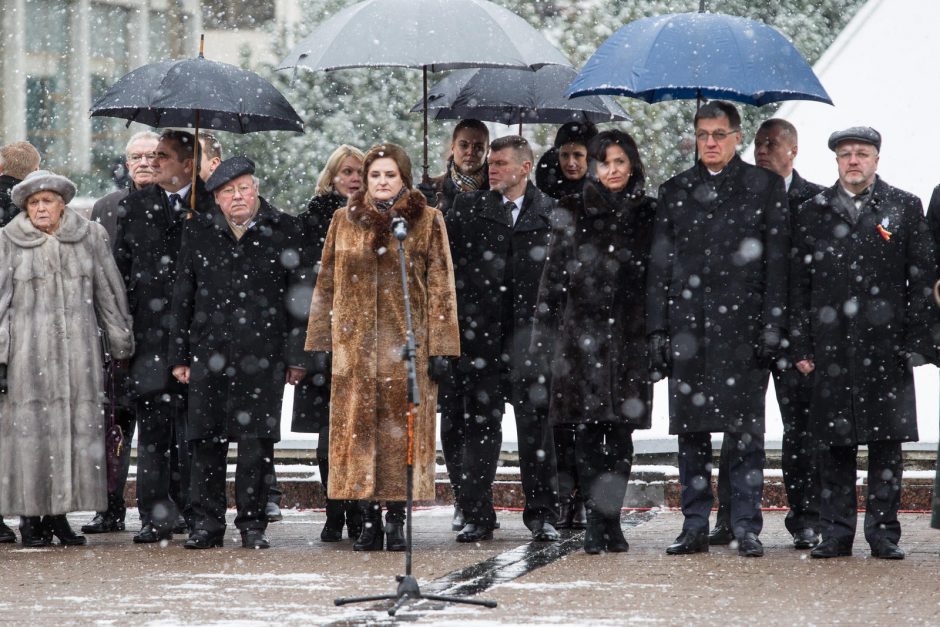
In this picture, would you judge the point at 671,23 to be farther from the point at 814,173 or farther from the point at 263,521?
the point at 814,173

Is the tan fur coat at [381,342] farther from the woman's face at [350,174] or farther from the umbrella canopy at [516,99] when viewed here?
the umbrella canopy at [516,99]

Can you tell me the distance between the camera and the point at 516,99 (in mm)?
11398

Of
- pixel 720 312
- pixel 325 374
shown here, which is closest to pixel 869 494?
pixel 720 312

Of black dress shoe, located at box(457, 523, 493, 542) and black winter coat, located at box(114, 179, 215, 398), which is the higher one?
black winter coat, located at box(114, 179, 215, 398)

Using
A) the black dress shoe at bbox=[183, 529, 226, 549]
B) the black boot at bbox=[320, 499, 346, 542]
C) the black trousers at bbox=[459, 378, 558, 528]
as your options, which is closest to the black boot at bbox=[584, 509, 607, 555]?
the black trousers at bbox=[459, 378, 558, 528]

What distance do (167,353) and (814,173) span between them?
6.27 meters

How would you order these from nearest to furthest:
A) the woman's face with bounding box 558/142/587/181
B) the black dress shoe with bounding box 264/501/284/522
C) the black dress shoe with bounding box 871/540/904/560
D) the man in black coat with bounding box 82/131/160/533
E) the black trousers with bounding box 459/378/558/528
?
1. the black dress shoe with bounding box 871/540/904/560
2. the black trousers with bounding box 459/378/558/528
3. the man in black coat with bounding box 82/131/160/533
4. the woman's face with bounding box 558/142/587/181
5. the black dress shoe with bounding box 264/501/284/522

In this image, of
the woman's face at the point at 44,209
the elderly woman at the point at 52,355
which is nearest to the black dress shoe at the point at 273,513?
the elderly woman at the point at 52,355

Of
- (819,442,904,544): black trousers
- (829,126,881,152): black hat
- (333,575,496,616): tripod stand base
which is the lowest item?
(333,575,496,616): tripod stand base

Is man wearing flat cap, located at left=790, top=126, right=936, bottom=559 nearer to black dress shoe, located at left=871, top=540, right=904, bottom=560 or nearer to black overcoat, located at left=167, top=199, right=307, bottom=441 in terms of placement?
black dress shoe, located at left=871, top=540, right=904, bottom=560

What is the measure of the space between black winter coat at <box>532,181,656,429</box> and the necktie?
69 centimetres

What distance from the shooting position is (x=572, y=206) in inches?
382

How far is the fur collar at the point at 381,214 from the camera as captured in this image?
31.4 ft

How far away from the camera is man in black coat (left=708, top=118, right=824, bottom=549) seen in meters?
9.88
